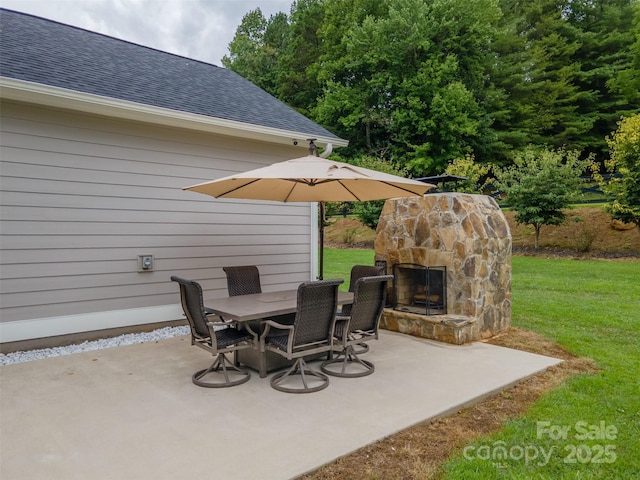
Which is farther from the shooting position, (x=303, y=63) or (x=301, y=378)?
(x=303, y=63)

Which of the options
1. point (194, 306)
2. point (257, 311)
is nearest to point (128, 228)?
point (194, 306)

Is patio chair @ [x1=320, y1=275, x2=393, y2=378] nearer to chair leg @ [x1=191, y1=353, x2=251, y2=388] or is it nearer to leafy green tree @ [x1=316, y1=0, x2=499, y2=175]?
chair leg @ [x1=191, y1=353, x2=251, y2=388]

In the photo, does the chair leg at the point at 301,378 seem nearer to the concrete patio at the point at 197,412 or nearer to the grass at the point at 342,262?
the concrete patio at the point at 197,412

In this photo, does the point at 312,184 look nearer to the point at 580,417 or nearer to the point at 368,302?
the point at 368,302

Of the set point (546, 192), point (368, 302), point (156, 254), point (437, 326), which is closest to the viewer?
point (368, 302)

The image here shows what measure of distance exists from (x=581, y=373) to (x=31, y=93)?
6.20 metres

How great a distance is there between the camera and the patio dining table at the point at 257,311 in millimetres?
3770

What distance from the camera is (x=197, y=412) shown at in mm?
3182

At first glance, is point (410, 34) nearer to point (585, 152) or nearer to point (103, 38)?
point (585, 152)

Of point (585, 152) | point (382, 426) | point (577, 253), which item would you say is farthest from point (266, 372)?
point (585, 152)

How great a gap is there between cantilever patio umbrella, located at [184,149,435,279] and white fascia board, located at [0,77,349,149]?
1318 millimetres

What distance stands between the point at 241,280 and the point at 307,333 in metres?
1.84

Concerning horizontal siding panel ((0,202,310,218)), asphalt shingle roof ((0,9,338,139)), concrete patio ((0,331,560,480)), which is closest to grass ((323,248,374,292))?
horizontal siding panel ((0,202,310,218))

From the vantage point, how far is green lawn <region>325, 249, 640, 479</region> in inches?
98.7
